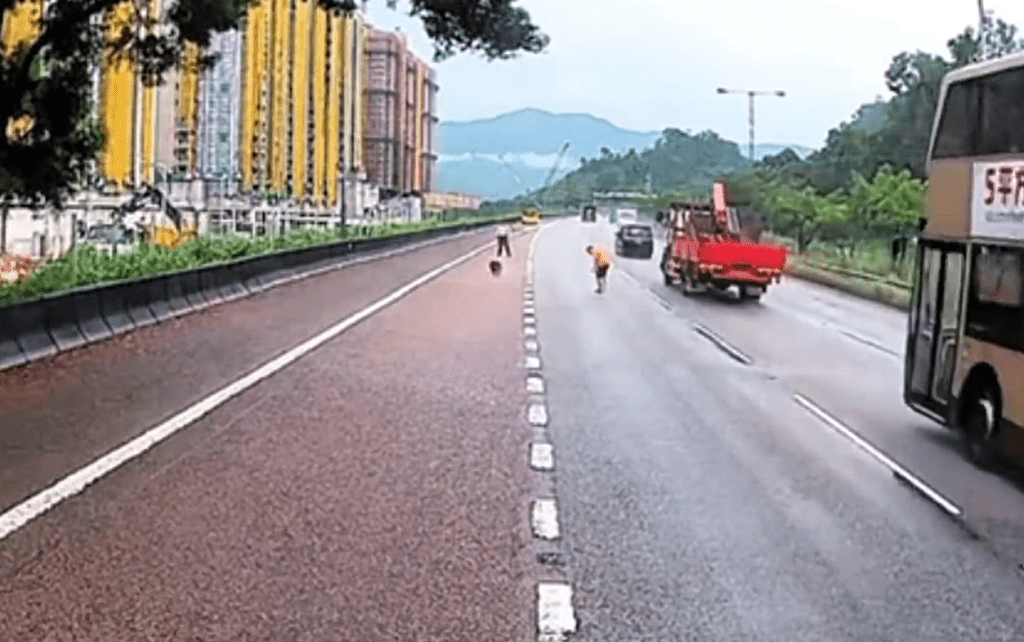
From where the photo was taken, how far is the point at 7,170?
976 inches

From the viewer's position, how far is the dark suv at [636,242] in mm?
73250

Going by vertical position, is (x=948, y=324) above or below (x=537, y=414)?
above

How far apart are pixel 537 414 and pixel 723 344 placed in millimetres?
10467

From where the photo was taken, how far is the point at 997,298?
13.7 meters

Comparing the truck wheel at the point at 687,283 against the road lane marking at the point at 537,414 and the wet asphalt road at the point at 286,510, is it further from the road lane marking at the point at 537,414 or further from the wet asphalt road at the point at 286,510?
the road lane marking at the point at 537,414

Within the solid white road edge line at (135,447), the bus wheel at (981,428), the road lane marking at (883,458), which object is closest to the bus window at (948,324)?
the bus wheel at (981,428)

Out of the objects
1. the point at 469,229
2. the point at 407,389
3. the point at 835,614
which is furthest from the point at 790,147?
the point at 835,614

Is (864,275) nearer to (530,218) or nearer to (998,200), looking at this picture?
(998,200)

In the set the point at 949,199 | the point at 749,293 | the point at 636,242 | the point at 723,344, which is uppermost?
the point at 949,199

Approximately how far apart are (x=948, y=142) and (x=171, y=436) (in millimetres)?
7726

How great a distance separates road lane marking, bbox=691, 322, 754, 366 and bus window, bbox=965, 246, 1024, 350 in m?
7.69

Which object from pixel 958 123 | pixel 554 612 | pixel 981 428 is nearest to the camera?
pixel 554 612

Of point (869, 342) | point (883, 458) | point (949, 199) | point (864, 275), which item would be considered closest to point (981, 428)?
point (883, 458)

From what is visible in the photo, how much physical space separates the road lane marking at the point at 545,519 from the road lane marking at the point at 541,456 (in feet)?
5.03
